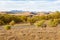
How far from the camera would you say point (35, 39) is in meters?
19.3

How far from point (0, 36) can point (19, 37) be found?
71.2 inches

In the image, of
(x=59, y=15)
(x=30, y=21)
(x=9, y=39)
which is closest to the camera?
(x=9, y=39)

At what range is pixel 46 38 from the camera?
19938 millimetres

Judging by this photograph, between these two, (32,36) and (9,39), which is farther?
(32,36)

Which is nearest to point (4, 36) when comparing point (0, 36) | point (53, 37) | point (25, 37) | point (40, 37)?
point (0, 36)

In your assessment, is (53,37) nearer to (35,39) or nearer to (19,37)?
(35,39)

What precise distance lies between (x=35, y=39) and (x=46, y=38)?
123 centimetres

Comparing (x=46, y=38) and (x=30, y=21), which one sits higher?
(x=46, y=38)

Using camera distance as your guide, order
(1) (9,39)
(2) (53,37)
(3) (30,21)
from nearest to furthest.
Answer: (1) (9,39), (2) (53,37), (3) (30,21)

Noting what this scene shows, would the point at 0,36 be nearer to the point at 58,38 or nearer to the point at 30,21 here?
the point at 58,38

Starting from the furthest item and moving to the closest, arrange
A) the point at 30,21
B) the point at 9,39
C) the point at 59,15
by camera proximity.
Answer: the point at 59,15 → the point at 30,21 → the point at 9,39

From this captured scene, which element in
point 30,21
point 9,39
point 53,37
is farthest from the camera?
point 30,21

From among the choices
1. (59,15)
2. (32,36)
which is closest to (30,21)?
(59,15)

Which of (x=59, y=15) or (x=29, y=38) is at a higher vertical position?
(x=29, y=38)
